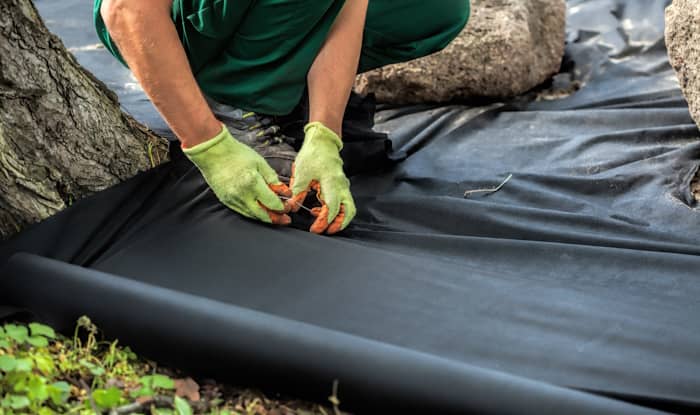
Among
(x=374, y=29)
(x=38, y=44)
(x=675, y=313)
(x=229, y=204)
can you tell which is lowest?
(x=675, y=313)

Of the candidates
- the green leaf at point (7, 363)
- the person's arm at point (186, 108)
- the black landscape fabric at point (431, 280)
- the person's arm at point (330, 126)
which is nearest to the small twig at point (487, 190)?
the black landscape fabric at point (431, 280)

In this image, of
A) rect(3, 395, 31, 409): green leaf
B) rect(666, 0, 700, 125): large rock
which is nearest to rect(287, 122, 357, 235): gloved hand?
rect(3, 395, 31, 409): green leaf

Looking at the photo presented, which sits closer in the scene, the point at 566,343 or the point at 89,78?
the point at 566,343

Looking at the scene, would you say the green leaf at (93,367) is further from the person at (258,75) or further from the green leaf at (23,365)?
the person at (258,75)

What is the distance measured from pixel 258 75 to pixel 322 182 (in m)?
0.34

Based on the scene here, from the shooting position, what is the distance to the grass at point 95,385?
3.62 ft

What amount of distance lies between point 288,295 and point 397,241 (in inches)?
14.3

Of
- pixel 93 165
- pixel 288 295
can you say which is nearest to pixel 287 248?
pixel 288 295

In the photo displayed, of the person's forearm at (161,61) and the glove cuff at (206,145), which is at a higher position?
the person's forearm at (161,61)

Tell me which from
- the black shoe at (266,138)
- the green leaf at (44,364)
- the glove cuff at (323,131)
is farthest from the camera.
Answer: the black shoe at (266,138)

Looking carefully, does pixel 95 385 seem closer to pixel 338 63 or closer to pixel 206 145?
pixel 206 145

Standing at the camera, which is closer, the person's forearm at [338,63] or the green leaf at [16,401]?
the green leaf at [16,401]

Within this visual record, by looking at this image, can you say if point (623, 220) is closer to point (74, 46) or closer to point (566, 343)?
point (566, 343)

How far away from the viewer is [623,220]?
1.79 metres
